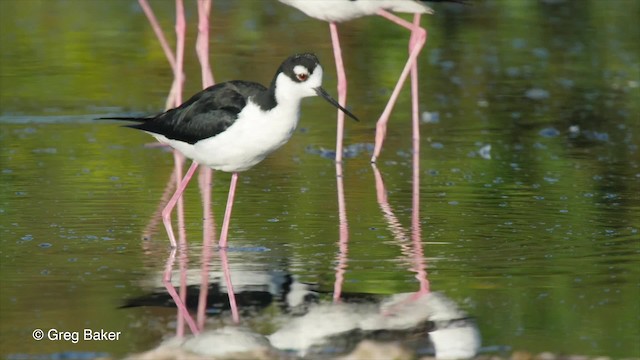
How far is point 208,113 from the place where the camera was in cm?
720

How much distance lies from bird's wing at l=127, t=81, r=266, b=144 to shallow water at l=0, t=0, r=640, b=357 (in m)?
0.58

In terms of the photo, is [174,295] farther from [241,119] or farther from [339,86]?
[339,86]

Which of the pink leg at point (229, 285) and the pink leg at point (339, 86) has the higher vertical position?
the pink leg at point (339, 86)

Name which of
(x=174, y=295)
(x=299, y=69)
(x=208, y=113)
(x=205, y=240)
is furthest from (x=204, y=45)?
(x=174, y=295)

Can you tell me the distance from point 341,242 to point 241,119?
2.91 ft

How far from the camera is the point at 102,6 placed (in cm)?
1795

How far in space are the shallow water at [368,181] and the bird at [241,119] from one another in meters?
0.49

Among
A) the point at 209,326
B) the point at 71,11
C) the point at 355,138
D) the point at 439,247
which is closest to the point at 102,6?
the point at 71,11

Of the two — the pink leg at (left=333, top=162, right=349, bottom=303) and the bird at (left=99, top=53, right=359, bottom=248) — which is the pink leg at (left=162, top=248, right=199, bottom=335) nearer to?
the bird at (left=99, top=53, right=359, bottom=248)

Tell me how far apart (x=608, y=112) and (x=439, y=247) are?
15.6ft

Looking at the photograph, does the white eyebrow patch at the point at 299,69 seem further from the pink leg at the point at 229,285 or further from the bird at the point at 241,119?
the pink leg at the point at 229,285

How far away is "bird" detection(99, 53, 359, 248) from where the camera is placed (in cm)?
682

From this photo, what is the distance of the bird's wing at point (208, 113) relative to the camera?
7070 millimetres

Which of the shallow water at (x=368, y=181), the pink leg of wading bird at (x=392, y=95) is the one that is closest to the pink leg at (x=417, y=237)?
the shallow water at (x=368, y=181)
